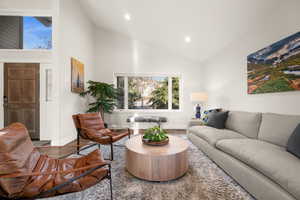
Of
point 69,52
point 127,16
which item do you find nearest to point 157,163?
point 69,52

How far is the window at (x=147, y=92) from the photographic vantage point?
16.3 feet

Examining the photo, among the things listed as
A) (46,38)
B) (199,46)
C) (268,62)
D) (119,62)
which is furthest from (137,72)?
(268,62)

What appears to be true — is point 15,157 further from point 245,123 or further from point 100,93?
point 245,123

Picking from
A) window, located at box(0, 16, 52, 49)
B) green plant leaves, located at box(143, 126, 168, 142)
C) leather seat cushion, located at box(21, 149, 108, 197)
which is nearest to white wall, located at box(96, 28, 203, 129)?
window, located at box(0, 16, 52, 49)

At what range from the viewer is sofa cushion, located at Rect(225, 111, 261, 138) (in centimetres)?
230

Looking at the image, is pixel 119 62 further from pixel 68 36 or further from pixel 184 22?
pixel 184 22

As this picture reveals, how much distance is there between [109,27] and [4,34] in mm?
2742

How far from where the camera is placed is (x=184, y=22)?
10.6 feet

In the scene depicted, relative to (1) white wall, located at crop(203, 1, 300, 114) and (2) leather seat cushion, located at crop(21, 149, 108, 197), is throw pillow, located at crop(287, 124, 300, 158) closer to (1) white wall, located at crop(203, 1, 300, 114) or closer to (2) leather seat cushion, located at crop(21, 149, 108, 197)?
(1) white wall, located at crop(203, 1, 300, 114)

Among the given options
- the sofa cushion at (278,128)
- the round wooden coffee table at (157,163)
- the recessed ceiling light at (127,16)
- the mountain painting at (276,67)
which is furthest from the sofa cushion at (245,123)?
the recessed ceiling light at (127,16)

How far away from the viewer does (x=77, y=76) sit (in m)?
3.63

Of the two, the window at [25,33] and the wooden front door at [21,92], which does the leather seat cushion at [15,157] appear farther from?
the window at [25,33]

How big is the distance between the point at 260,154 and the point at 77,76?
3967mm

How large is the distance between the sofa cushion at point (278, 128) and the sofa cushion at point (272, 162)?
0.32m
